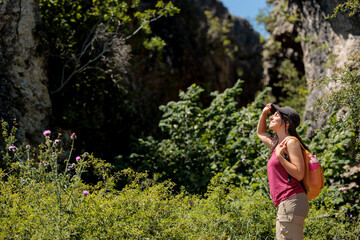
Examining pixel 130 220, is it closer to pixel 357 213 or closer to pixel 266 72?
pixel 357 213

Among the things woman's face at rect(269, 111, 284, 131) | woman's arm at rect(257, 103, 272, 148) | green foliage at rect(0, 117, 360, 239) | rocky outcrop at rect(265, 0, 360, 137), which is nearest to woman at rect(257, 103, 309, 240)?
woman's face at rect(269, 111, 284, 131)

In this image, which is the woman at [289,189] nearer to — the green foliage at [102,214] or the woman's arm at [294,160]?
the woman's arm at [294,160]

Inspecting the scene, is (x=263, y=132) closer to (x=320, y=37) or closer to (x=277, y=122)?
(x=277, y=122)

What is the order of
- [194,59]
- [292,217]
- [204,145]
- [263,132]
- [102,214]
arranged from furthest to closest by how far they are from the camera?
[194,59] < [204,145] < [263,132] < [102,214] < [292,217]

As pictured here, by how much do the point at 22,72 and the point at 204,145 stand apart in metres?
3.27

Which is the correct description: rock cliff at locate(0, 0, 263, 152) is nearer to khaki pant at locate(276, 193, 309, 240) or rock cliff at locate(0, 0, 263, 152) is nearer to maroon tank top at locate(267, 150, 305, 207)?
maroon tank top at locate(267, 150, 305, 207)

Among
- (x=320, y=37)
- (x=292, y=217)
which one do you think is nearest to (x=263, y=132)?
(x=292, y=217)

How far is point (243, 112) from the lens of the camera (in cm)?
710

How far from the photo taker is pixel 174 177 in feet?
22.1

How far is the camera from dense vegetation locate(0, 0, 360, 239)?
11.0ft

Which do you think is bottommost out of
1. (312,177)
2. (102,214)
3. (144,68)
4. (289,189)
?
(102,214)

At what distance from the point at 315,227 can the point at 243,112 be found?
286cm

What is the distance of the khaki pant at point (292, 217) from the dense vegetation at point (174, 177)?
2.23 feet

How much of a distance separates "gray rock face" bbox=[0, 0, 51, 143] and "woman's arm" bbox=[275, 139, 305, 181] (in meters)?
4.27
